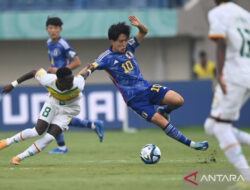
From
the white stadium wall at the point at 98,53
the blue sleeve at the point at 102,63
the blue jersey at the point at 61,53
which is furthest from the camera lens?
the white stadium wall at the point at 98,53

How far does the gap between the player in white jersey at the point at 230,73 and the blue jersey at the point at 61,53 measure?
544cm

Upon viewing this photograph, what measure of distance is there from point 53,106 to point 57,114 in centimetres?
14

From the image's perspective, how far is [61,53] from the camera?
41.0ft

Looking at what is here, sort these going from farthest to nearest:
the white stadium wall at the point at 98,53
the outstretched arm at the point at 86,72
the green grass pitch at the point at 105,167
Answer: the white stadium wall at the point at 98,53, the outstretched arm at the point at 86,72, the green grass pitch at the point at 105,167

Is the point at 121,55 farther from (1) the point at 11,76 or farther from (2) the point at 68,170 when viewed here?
(1) the point at 11,76

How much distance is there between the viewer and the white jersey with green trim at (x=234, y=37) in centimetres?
730

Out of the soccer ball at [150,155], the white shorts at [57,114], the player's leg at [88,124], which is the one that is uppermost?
the white shorts at [57,114]

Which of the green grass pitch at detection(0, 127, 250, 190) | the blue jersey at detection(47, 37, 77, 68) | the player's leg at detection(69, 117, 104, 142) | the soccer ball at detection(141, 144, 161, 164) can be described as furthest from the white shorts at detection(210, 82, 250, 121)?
the blue jersey at detection(47, 37, 77, 68)

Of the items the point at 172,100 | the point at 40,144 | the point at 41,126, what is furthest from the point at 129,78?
the point at 40,144

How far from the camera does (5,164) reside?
10.3 meters

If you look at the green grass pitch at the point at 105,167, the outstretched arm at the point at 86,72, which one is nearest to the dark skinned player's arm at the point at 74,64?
the green grass pitch at the point at 105,167

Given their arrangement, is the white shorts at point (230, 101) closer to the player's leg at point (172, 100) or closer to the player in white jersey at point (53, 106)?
the player in white jersey at point (53, 106)

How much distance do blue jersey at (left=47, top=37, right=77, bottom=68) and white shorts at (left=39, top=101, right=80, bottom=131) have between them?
2170 mm

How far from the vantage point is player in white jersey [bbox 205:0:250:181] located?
727 centimetres
